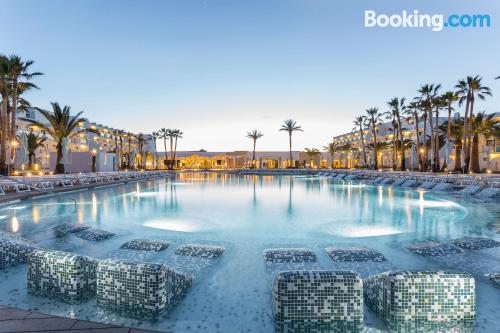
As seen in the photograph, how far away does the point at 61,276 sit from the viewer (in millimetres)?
3779

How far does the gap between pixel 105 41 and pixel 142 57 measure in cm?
353

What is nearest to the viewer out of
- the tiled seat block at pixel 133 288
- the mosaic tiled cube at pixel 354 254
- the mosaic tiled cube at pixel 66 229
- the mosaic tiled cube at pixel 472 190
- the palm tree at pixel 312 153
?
the tiled seat block at pixel 133 288

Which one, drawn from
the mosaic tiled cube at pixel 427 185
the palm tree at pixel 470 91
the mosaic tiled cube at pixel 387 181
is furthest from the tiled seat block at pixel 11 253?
the palm tree at pixel 470 91

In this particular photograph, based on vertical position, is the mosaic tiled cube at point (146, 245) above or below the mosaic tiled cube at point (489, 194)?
below

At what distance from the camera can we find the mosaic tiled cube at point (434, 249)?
6.11 metres

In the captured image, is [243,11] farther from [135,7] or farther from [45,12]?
[45,12]

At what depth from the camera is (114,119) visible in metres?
60.7

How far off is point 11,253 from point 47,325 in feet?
10.0

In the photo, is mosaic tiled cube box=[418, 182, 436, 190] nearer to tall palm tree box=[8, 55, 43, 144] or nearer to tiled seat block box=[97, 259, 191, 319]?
tiled seat block box=[97, 259, 191, 319]

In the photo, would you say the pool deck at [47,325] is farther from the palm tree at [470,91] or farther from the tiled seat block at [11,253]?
the palm tree at [470,91]

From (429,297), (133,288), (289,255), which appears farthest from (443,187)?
(133,288)

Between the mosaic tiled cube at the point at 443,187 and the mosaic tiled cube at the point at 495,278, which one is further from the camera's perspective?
the mosaic tiled cube at the point at 443,187

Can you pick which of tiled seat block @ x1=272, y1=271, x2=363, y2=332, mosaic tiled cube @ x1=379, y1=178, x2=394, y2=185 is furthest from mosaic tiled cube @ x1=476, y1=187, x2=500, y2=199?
tiled seat block @ x1=272, y1=271, x2=363, y2=332

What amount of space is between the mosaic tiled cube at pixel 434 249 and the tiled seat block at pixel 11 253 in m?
7.38
